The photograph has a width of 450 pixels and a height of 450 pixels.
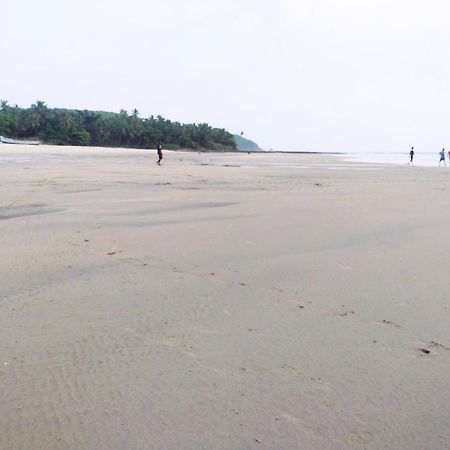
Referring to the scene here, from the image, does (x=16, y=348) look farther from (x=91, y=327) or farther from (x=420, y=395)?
(x=420, y=395)

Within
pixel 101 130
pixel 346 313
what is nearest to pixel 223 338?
pixel 346 313

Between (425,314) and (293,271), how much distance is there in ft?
3.88

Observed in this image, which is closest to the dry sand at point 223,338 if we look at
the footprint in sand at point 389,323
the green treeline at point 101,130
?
the footprint in sand at point 389,323

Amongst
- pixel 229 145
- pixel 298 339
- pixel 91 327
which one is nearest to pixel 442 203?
pixel 298 339

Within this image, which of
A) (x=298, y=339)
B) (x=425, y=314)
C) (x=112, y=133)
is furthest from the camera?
(x=112, y=133)

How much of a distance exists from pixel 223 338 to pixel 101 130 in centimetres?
8845

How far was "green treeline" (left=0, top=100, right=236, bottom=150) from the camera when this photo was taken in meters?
76.1

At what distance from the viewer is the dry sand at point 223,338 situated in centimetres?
184

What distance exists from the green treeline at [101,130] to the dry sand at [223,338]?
75822 mm

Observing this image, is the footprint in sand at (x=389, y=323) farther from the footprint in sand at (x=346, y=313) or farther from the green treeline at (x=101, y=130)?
the green treeline at (x=101, y=130)

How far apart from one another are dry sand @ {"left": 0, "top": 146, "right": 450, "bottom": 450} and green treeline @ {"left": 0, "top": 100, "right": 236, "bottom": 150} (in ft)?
249

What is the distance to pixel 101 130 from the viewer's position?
85.9 meters

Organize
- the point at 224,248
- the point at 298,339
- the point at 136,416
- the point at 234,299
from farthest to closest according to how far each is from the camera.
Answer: the point at 224,248 → the point at 234,299 → the point at 298,339 → the point at 136,416

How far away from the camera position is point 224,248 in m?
4.64
